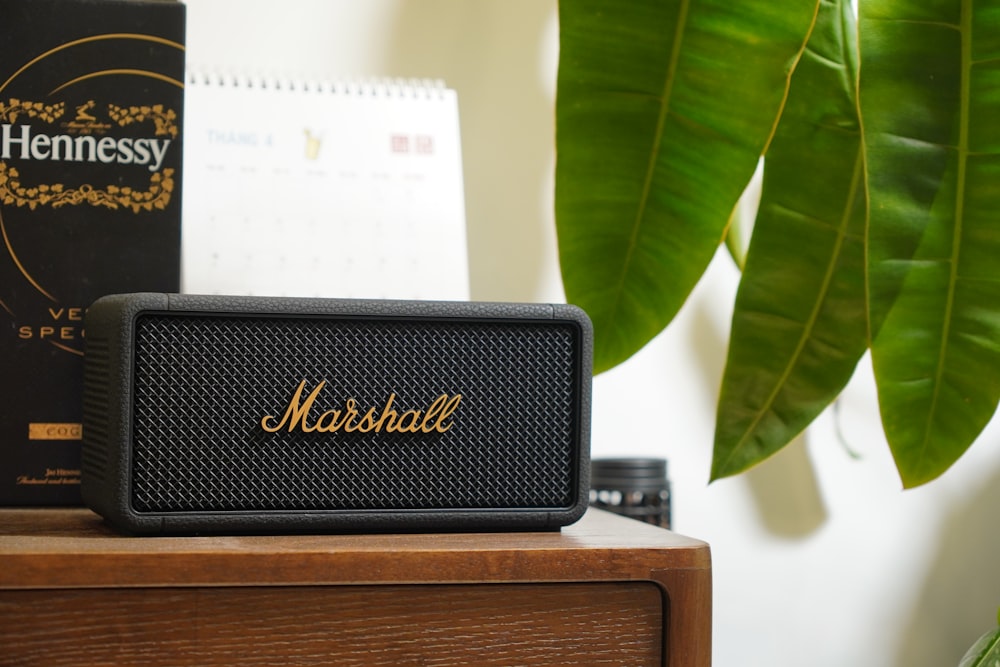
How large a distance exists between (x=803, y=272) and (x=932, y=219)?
111 millimetres

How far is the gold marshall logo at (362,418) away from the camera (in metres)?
0.53

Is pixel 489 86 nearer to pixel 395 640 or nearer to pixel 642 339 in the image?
pixel 642 339

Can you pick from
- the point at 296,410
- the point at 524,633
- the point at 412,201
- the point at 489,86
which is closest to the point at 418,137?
the point at 412,201

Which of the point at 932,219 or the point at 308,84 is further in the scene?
the point at 308,84

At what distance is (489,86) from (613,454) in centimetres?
39

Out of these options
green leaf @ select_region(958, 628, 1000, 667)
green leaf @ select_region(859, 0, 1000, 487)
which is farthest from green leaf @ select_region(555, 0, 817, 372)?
green leaf @ select_region(958, 628, 1000, 667)

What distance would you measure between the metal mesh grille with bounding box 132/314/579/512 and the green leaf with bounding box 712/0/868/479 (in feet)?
0.84

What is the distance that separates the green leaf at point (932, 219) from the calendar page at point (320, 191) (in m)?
0.32

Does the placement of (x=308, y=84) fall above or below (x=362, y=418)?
above

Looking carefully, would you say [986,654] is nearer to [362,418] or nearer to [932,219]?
[932,219]

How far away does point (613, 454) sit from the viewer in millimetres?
998

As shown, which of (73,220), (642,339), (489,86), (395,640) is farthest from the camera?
(489,86)

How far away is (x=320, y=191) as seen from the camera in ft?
2.53

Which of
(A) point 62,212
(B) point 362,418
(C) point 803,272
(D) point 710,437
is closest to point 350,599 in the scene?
(B) point 362,418
